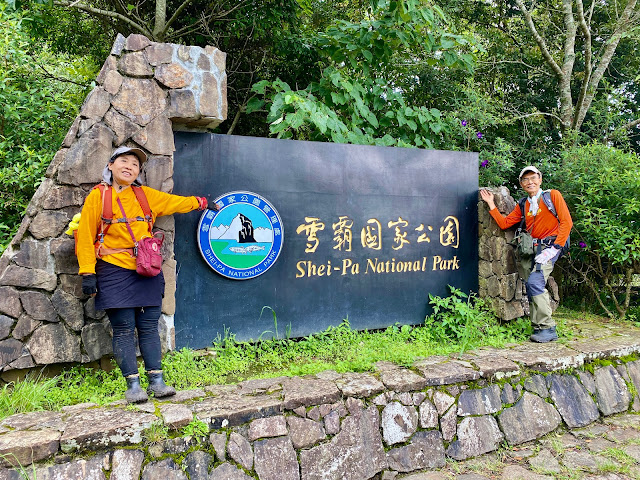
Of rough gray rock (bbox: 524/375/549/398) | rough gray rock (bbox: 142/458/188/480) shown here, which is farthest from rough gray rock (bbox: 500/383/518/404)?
rough gray rock (bbox: 142/458/188/480)

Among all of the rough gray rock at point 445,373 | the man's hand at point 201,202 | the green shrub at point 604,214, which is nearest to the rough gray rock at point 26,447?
the man's hand at point 201,202

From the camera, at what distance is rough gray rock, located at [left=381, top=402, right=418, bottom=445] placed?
288 centimetres

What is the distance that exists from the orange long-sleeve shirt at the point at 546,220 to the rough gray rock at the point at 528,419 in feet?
4.65

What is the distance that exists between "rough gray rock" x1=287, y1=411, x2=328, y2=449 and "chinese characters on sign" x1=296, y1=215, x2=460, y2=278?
1.29 meters

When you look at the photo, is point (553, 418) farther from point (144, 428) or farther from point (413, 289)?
point (144, 428)

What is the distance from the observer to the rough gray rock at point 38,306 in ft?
9.20

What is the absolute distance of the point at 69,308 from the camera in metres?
2.87

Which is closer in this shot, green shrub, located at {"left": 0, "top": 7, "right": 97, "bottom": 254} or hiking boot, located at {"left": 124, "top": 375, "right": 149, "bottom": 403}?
hiking boot, located at {"left": 124, "top": 375, "right": 149, "bottom": 403}

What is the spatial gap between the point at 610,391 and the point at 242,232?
10.7ft

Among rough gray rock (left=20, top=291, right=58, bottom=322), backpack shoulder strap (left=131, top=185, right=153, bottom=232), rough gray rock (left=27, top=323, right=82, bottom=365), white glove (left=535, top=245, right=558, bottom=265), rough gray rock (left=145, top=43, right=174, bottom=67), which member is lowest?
rough gray rock (left=27, top=323, right=82, bottom=365)

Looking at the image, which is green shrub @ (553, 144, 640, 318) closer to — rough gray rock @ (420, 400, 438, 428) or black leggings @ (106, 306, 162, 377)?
rough gray rock @ (420, 400, 438, 428)

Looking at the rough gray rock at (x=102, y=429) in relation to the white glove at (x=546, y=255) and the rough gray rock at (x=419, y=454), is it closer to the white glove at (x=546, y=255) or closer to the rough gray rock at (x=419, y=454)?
the rough gray rock at (x=419, y=454)

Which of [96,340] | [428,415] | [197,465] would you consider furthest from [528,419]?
[96,340]

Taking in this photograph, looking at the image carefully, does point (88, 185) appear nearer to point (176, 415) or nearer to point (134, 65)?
point (134, 65)
